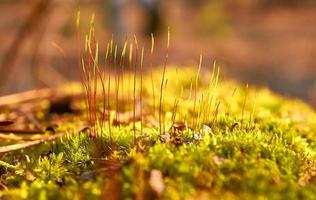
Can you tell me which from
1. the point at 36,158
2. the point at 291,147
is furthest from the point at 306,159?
the point at 36,158

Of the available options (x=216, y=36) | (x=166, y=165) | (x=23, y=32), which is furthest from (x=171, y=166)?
(x=216, y=36)

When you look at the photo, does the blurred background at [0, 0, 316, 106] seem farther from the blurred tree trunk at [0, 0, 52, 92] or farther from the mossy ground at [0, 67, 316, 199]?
the mossy ground at [0, 67, 316, 199]

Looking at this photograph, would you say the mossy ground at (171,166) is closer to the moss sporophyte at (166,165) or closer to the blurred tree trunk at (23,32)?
the moss sporophyte at (166,165)

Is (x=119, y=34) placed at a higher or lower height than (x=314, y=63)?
higher

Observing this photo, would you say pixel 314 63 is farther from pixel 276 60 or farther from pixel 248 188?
pixel 248 188

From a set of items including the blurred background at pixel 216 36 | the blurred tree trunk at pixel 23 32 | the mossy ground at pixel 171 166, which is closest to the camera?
the mossy ground at pixel 171 166

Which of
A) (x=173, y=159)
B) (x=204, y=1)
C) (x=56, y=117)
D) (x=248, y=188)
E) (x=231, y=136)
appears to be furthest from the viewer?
(x=204, y=1)

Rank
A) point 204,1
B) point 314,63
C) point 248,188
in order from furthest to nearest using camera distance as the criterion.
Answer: point 204,1 < point 314,63 < point 248,188

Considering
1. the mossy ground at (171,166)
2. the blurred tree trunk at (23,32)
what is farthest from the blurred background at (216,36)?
the mossy ground at (171,166)

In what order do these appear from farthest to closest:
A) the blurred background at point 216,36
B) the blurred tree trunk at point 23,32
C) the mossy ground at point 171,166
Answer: the blurred background at point 216,36 < the blurred tree trunk at point 23,32 < the mossy ground at point 171,166
